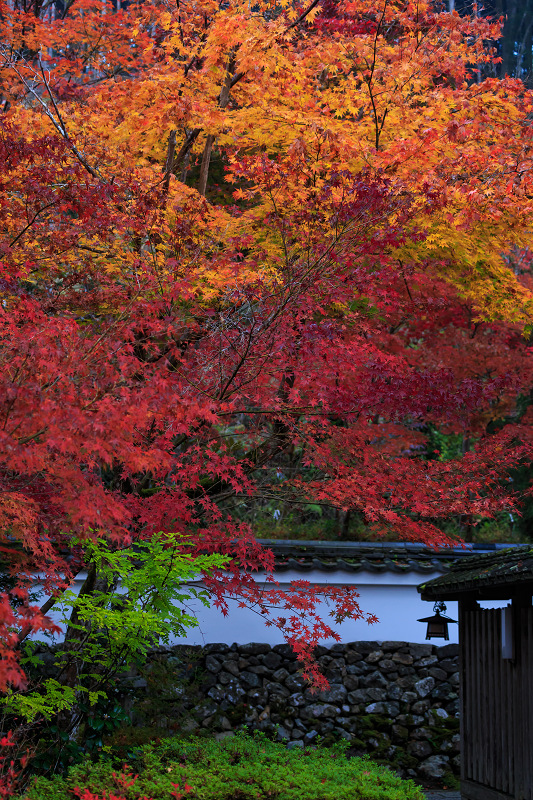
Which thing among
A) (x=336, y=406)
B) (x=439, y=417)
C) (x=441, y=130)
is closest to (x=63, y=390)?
(x=336, y=406)

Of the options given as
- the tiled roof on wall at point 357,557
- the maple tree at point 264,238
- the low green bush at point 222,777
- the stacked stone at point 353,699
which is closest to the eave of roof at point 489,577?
the maple tree at point 264,238

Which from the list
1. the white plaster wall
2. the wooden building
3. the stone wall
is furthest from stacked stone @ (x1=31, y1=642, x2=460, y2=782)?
the wooden building

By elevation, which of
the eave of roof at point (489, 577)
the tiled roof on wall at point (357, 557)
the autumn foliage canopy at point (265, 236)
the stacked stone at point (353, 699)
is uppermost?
the autumn foliage canopy at point (265, 236)

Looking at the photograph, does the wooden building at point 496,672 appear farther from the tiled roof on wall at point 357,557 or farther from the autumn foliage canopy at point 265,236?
the tiled roof on wall at point 357,557

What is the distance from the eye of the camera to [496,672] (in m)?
7.88

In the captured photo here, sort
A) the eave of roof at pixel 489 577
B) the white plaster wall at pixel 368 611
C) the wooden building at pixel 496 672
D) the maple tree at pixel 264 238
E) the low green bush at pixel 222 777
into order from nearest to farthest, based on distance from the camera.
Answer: the eave of roof at pixel 489 577 < the wooden building at pixel 496 672 < the low green bush at pixel 222 777 < the maple tree at pixel 264 238 < the white plaster wall at pixel 368 611

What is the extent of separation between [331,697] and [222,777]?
348 centimetres

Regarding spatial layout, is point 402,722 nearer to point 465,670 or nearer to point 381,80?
point 465,670

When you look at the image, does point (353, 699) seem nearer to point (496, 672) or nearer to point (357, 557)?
point (357, 557)

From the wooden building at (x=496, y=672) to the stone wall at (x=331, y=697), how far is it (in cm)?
332

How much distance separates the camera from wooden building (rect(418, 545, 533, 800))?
7156 mm

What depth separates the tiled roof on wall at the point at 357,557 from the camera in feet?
39.9

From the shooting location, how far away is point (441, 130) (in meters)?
9.27

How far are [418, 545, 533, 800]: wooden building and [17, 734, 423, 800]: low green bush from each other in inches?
40.8
